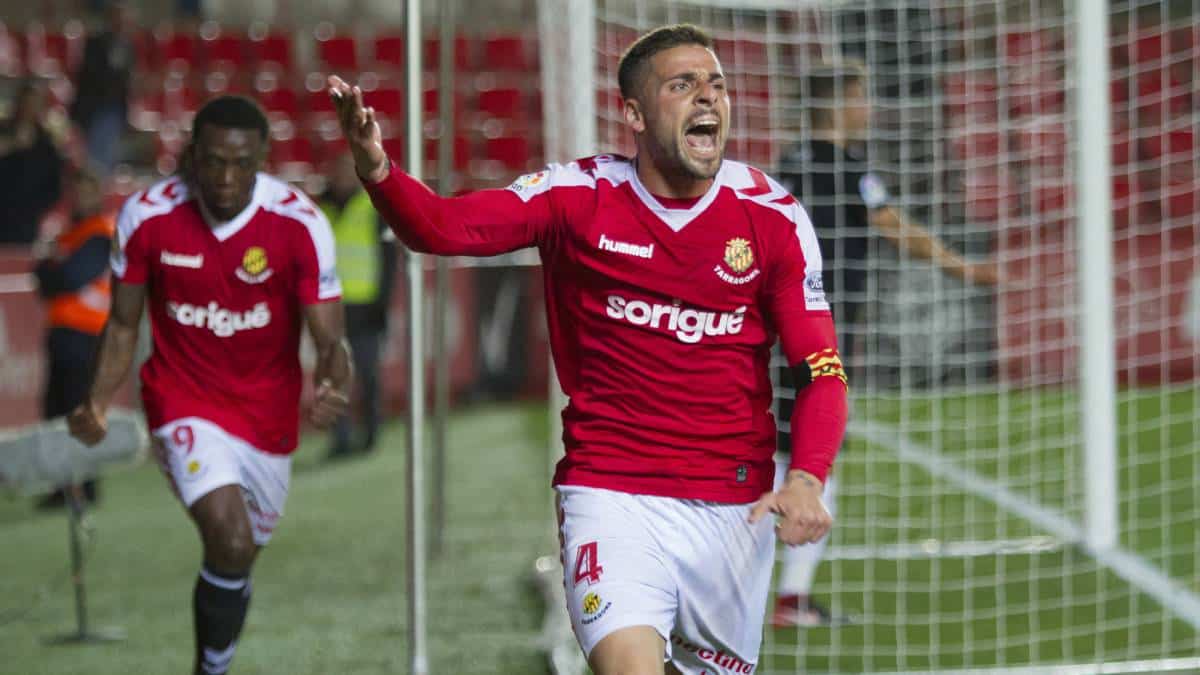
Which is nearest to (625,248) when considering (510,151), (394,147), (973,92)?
(973,92)

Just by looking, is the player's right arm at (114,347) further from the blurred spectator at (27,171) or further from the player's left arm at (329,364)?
the blurred spectator at (27,171)

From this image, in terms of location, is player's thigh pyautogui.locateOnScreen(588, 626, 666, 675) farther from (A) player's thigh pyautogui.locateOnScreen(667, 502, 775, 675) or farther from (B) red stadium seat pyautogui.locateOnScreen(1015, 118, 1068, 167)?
(B) red stadium seat pyautogui.locateOnScreen(1015, 118, 1068, 167)

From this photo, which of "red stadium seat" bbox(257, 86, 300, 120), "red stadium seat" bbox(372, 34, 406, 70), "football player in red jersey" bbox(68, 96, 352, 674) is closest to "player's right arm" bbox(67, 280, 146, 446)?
"football player in red jersey" bbox(68, 96, 352, 674)

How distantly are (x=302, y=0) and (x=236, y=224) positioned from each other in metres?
→ 12.3

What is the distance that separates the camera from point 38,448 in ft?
23.3

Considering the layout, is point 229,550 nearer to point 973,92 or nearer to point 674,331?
point 674,331

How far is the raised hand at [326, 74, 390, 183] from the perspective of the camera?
12.3ft

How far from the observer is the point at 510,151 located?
640 inches

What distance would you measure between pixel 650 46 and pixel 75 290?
7.19 metres

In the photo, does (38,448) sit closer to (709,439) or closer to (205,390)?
(205,390)

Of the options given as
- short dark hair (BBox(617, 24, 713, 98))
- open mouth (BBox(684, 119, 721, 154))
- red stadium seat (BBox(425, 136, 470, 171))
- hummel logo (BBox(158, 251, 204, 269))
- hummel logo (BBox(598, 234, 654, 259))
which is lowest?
hummel logo (BBox(598, 234, 654, 259))

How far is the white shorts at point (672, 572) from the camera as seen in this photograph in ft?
12.7

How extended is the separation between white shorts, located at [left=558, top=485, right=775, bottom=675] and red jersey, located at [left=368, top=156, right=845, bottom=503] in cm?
6

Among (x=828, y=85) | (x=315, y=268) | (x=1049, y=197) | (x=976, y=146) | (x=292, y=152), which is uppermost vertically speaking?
(x=292, y=152)
